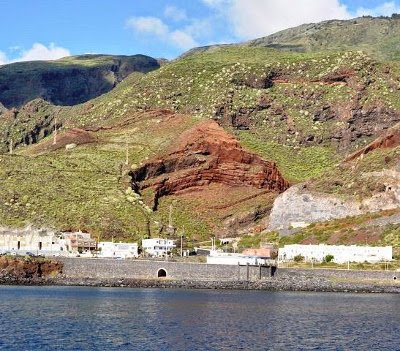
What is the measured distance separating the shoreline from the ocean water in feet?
39.4

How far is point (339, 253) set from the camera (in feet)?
539

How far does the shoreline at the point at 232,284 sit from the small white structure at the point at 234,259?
5668 millimetres

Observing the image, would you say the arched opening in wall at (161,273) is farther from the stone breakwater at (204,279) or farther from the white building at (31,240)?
the white building at (31,240)

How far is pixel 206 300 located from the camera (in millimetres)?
120500

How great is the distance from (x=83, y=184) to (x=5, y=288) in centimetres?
5929

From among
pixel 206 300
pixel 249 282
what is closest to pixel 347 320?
pixel 206 300

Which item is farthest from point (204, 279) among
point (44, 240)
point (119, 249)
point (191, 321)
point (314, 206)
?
point (191, 321)

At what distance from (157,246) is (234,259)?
18.5 m

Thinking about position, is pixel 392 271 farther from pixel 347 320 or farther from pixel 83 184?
pixel 83 184

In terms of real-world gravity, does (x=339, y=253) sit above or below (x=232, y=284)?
above

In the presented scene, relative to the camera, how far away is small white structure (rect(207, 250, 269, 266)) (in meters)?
155

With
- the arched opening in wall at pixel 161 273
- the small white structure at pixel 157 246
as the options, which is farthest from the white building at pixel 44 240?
the arched opening in wall at pixel 161 273

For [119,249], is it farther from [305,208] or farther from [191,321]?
[191,321]

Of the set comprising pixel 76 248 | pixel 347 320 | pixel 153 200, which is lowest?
pixel 347 320
